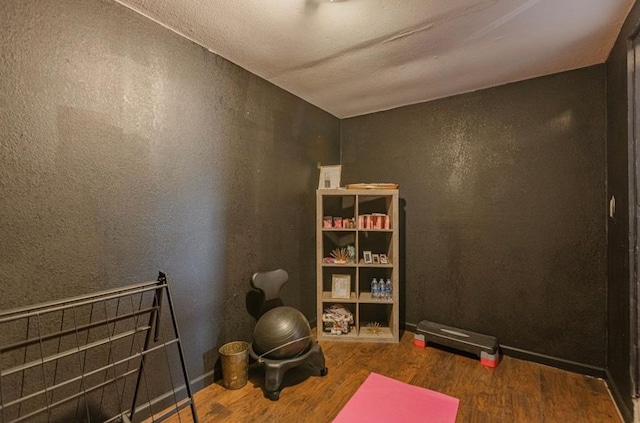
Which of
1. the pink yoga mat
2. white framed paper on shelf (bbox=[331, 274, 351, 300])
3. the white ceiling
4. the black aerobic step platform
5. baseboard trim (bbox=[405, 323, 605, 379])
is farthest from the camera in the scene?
white framed paper on shelf (bbox=[331, 274, 351, 300])

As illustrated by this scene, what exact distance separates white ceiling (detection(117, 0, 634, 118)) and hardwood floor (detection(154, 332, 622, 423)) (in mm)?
2210

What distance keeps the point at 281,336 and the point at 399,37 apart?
2.02 meters

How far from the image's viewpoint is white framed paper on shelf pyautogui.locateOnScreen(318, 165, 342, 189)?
2908 millimetres

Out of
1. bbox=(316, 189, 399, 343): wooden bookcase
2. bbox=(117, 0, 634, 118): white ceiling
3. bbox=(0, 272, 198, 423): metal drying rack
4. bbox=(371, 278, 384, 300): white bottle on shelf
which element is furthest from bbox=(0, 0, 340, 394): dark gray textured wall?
bbox=(371, 278, 384, 300): white bottle on shelf

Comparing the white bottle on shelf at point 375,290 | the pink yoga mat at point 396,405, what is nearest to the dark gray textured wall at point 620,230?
the pink yoga mat at point 396,405

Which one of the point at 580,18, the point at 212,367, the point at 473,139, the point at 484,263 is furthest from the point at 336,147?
the point at 212,367

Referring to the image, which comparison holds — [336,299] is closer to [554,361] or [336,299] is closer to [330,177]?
[330,177]

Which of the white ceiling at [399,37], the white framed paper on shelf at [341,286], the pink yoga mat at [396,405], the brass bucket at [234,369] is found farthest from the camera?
the white framed paper on shelf at [341,286]

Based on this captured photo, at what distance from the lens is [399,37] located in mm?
1846

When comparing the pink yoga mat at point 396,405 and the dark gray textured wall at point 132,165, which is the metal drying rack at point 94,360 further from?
the pink yoga mat at point 396,405

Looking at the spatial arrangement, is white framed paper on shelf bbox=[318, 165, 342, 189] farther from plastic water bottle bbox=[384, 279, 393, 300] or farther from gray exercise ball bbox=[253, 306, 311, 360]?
gray exercise ball bbox=[253, 306, 311, 360]

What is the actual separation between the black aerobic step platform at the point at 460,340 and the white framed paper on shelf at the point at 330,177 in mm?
1504

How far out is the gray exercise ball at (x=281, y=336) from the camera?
1995 millimetres

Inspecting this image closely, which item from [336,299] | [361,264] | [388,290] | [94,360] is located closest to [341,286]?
[336,299]
